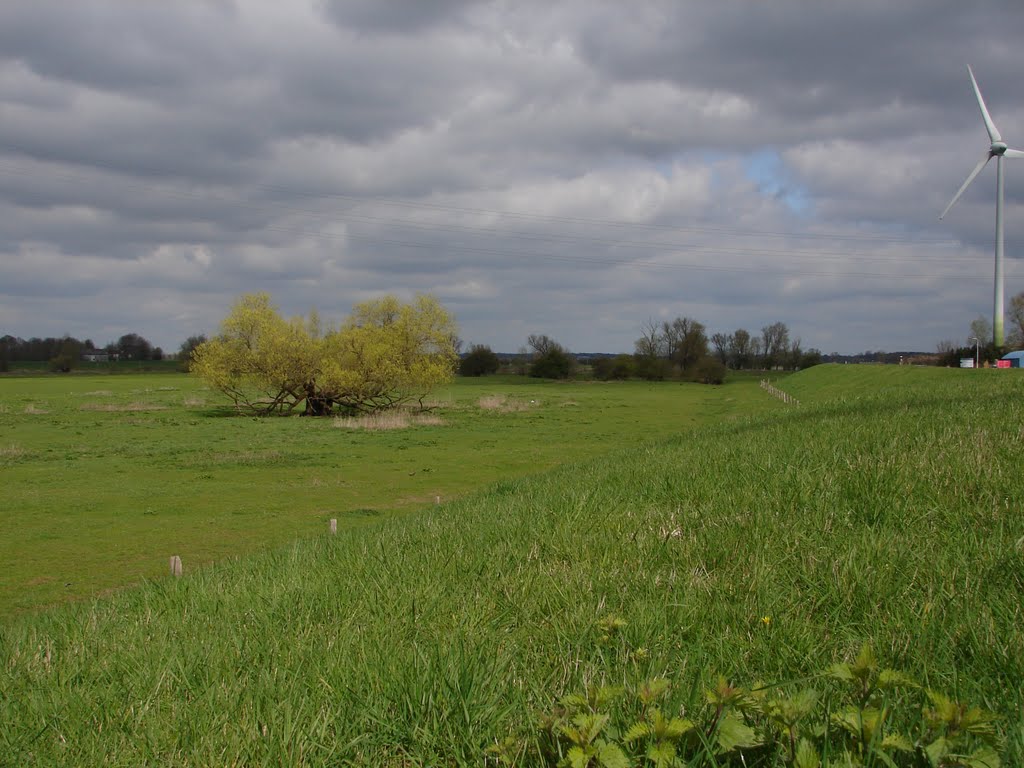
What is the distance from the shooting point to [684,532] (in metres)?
5.60

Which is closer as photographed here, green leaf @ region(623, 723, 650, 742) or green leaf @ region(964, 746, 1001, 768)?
→ green leaf @ region(964, 746, 1001, 768)

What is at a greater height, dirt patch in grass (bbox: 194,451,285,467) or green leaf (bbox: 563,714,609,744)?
green leaf (bbox: 563,714,609,744)

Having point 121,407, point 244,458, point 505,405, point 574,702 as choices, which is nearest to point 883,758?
point 574,702

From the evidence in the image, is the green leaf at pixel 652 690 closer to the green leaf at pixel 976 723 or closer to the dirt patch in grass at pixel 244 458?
the green leaf at pixel 976 723

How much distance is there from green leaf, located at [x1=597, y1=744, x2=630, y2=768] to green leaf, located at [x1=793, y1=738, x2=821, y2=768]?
55 cm

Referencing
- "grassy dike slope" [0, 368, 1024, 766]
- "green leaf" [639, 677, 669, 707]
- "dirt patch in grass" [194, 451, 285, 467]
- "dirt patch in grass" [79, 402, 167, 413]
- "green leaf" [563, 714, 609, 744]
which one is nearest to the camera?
"green leaf" [563, 714, 609, 744]

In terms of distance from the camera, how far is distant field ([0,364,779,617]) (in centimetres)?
1634

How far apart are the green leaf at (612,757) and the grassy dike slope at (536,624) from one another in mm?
490

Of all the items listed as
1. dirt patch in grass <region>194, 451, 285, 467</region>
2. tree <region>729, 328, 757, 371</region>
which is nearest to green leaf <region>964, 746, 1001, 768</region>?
dirt patch in grass <region>194, 451, 285, 467</region>

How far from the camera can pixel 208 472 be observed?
29.8 metres

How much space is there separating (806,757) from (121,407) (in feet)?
223

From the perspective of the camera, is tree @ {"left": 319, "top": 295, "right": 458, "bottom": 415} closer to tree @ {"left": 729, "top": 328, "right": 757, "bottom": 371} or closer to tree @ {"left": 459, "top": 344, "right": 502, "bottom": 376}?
tree @ {"left": 459, "top": 344, "right": 502, "bottom": 376}

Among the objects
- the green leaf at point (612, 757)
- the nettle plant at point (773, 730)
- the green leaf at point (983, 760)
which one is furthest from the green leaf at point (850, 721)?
the green leaf at point (612, 757)

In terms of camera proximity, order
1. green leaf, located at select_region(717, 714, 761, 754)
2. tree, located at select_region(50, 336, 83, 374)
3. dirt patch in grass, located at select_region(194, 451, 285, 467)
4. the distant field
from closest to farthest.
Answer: green leaf, located at select_region(717, 714, 761, 754) → the distant field → dirt patch in grass, located at select_region(194, 451, 285, 467) → tree, located at select_region(50, 336, 83, 374)
